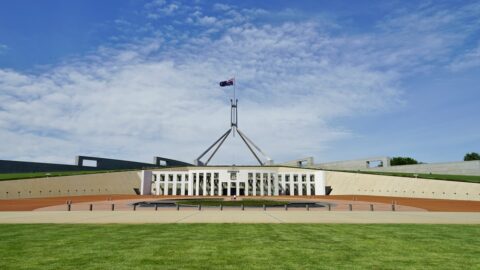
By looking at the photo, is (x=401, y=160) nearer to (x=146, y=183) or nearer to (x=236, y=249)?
(x=146, y=183)

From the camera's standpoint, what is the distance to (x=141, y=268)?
8180 mm

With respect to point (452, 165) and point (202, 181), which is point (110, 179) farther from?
point (452, 165)

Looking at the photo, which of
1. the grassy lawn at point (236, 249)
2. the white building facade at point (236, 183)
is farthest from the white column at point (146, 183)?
the grassy lawn at point (236, 249)

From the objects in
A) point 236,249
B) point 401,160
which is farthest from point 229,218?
point 401,160

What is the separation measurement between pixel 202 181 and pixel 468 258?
71.2 metres

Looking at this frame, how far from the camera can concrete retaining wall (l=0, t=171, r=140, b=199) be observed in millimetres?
54888

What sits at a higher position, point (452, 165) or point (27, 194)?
point (452, 165)

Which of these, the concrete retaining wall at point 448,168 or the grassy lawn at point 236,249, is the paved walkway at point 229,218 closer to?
the grassy lawn at point 236,249

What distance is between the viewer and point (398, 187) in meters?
61.8

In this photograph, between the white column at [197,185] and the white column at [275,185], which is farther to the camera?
the white column at [197,185]

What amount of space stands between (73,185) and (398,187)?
62905 millimetres

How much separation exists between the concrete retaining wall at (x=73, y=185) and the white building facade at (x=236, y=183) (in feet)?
13.8

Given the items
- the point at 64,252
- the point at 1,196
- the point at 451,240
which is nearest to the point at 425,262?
the point at 451,240

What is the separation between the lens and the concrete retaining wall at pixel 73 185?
54.9m
